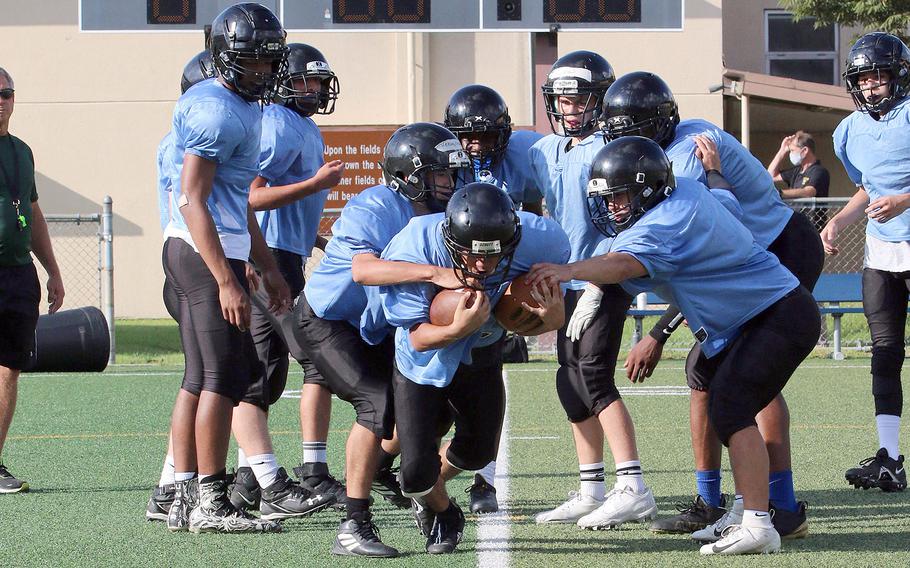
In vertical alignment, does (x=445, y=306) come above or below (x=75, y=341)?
above

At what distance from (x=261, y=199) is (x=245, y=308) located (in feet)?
3.15

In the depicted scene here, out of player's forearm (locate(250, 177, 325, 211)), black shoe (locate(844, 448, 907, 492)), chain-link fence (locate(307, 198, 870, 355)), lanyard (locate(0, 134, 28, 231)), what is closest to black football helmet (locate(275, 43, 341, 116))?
player's forearm (locate(250, 177, 325, 211))

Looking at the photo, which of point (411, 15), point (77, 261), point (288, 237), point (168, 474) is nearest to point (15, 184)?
point (288, 237)

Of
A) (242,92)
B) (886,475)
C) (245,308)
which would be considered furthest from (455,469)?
(886,475)

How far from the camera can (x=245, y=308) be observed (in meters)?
4.76

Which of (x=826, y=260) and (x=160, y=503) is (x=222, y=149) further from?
(x=826, y=260)

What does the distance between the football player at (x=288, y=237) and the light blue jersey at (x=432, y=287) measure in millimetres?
1094

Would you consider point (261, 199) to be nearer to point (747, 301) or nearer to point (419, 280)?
point (419, 280)

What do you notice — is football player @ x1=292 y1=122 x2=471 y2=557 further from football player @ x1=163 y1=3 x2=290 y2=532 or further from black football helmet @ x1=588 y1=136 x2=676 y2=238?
black football helmet @ x1=588 y1=136 x2=676 y2=238

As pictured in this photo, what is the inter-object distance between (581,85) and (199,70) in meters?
1.72

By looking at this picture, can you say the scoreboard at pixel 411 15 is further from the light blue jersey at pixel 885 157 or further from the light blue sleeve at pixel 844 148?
the light blue jersey at pixel 885 157

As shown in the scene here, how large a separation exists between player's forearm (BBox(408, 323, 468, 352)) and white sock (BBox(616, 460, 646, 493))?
3.88ft

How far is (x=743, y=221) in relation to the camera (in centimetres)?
513

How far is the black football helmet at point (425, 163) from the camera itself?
4.59m
